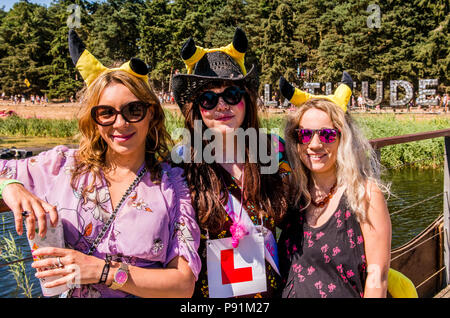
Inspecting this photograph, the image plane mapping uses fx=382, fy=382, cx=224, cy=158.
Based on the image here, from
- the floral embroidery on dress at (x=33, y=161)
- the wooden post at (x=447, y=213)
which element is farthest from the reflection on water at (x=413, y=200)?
the floral embroidery on dress at (x=33, y=161)

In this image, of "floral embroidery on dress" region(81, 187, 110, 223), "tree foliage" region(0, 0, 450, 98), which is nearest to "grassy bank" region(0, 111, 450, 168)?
"floral embroidery on dress" region(81, 187, 110, 223)

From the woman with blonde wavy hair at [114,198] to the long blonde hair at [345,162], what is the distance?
610mm

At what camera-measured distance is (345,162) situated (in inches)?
68.0

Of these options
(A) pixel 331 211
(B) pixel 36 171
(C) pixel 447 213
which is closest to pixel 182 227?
(B) pixel 36 171

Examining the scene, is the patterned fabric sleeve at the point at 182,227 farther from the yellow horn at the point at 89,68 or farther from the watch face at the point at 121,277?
the yellow horn at the point at 89,68

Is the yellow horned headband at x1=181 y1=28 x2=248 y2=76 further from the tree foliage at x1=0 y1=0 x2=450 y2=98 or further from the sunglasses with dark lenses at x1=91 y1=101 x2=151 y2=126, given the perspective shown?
the tree foliage at x1=0 y1=0 x2=450 y2=98

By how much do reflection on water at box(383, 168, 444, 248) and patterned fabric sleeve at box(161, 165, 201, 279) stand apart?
6642mm

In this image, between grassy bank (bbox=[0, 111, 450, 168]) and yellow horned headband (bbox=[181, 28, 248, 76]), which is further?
grassy bank (bbox=[0, 111, 450, 168])

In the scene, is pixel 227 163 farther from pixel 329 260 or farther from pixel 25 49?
pixel 25 49

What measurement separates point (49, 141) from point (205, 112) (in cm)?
2317

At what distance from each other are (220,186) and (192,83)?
1.66 feet

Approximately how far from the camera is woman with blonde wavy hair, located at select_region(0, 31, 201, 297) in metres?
1.30

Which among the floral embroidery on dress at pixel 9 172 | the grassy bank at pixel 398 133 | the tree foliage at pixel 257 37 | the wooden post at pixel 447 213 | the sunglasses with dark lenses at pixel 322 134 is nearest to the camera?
the floral embroidery on dress at pixel 9 172

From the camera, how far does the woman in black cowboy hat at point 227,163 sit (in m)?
1.68
